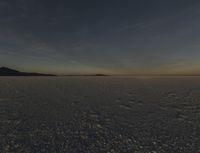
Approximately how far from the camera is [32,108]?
8.46 metres

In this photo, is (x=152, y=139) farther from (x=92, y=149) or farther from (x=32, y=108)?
(x=32, y=108)

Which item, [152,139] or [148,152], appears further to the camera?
[152,139]

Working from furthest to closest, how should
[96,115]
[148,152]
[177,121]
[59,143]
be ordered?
[96,115] → [177,121] → [59,143] → [148,152]

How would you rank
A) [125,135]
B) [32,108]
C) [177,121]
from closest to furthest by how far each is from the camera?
[125,135]
[177,121]
[32,108]

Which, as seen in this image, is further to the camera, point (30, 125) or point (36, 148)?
point (30, 125)

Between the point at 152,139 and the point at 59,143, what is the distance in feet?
9.05

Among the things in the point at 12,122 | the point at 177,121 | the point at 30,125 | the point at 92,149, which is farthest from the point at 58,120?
the point at 177,121

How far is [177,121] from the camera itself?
21.5 ft

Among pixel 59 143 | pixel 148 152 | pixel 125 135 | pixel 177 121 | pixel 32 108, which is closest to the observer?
pixel 148 152

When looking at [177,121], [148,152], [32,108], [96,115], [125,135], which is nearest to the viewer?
[148,152]

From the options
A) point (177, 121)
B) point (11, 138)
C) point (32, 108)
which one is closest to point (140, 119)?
point (177, 121)

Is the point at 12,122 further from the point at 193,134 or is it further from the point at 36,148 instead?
the point at 193,134

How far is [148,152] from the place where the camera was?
417cm

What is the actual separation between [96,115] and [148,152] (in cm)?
359
